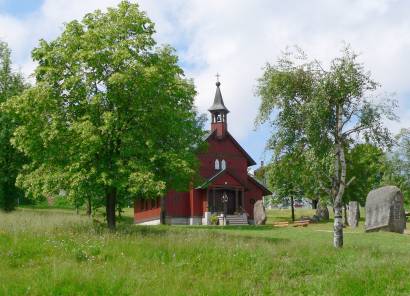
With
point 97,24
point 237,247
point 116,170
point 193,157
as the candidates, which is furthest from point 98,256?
point 97,24

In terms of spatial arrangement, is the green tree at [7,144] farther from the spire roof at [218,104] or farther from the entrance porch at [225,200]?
the spire roof at [218,104]

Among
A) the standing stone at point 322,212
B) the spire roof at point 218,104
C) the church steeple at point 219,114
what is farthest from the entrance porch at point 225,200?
the standing stone at point 322,212

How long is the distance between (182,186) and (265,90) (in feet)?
19.9

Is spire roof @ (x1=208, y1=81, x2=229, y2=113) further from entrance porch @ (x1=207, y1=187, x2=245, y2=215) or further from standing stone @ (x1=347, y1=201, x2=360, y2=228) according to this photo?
standing stone @ (x1=347, y1=201, x2=360, y2=228)

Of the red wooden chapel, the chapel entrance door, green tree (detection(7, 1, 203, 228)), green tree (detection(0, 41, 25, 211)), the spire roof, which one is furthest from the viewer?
the spire roof

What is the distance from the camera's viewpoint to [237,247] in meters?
16.6

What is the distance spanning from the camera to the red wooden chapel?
1917 inches

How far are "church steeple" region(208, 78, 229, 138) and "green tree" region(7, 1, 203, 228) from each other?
29.8 meters

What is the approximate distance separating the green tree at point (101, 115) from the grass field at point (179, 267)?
3105mm

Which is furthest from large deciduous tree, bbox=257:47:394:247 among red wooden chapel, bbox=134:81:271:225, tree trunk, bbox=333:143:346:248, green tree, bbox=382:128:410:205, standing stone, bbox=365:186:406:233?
green tree, bbox=382:128:410:205

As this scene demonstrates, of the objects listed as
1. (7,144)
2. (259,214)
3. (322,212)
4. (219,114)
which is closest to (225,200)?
(259,214)

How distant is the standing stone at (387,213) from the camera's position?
32719 mm

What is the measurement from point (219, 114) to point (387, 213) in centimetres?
2372

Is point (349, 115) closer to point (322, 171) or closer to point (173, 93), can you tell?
point (322, 171)
